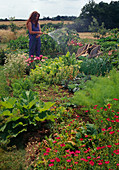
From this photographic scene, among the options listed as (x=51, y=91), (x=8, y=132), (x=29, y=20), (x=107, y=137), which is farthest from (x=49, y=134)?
(x=29, y=20)

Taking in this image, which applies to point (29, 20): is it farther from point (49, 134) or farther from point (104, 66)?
point (49, 134)

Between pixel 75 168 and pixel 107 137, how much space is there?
786 millimetres

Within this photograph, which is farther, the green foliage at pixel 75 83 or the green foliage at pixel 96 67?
the green foliage at pixel 96 67

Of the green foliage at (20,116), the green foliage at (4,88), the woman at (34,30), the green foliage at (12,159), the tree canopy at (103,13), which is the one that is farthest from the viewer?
the tree canopy at (103,13)

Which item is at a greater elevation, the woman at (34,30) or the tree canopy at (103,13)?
the tree canopy at (103,13)

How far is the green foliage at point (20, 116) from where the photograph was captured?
12.2 feet

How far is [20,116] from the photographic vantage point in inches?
149

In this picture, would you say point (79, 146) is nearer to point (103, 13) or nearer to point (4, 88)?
point (4, 88)

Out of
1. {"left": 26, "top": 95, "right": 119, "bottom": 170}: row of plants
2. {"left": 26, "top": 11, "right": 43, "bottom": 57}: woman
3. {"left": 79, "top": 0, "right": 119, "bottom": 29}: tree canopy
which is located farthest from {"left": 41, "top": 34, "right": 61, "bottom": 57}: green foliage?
{"left": 79, "top": 0, "right": 119, "bottom": 29}: tree canopy

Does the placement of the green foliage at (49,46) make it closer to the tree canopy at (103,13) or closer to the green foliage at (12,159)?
the green foliage at (12,159)

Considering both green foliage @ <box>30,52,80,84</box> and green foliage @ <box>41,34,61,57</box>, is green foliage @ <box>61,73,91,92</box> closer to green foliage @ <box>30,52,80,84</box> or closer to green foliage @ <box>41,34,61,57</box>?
green foliage @ <box>30,52,80,84</box>

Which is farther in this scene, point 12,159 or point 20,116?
point 20,116

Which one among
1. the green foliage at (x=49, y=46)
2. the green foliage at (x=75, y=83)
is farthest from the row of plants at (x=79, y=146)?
the green foliage at (x=49, y=46)

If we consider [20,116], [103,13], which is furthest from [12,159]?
[103,13]
